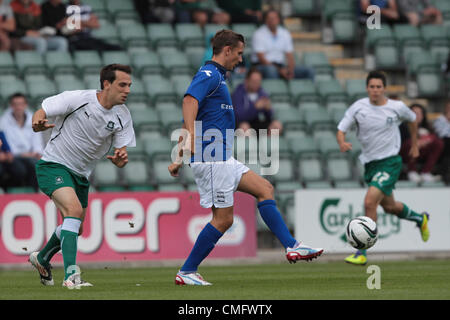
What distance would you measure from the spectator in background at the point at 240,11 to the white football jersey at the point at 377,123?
704cm

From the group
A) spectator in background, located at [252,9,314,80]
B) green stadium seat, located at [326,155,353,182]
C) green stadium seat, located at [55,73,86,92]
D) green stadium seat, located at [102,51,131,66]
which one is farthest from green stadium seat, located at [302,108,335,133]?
green stadium seat, located at [55,73,86,92]

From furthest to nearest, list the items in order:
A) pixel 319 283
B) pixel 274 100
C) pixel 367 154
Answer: pixel 274 100, pixel 367 154, pixel 319 283

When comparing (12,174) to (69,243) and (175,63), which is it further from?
(69,243)

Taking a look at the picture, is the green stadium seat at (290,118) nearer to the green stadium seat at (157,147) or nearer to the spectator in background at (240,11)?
the green stadium seat at (157,147)

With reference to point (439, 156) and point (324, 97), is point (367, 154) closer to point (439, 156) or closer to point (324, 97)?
point (439, 156)

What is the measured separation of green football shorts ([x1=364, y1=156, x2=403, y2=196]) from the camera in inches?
501

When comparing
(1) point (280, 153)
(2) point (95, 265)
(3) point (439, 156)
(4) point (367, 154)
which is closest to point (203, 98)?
(4) point (367, 154)

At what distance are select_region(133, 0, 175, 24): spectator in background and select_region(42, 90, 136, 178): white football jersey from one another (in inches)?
384

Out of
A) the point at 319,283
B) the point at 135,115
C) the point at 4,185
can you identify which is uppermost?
the point at 135,115

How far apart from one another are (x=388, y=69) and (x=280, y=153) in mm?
4771

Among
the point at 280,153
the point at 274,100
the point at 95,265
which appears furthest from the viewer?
the point at 274,100

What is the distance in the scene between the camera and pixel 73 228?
29.5 ft

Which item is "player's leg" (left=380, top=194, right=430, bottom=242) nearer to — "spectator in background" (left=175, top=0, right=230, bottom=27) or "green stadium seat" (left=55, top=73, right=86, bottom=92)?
"green stadium seat" (left=55, top=73, right=86, bottom=92)

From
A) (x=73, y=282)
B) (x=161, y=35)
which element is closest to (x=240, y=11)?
(x=161, y=35)
